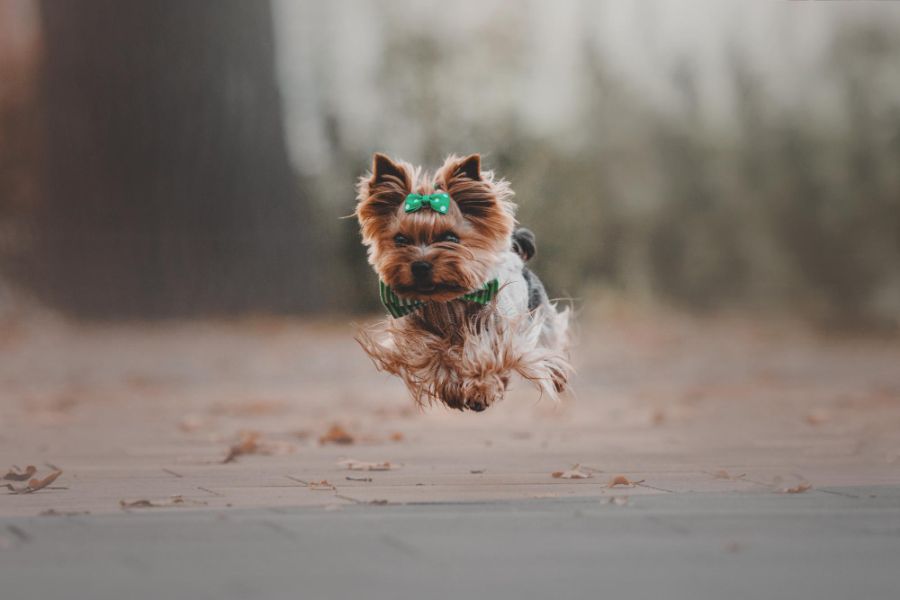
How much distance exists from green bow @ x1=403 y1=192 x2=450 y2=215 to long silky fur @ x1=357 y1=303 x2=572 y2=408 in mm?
563

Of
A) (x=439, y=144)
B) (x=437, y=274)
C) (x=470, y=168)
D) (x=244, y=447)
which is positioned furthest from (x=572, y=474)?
(x=439, y=144)

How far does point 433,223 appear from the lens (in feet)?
16.4

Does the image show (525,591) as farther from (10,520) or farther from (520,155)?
(520,155)

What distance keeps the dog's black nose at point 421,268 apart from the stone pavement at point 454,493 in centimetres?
81

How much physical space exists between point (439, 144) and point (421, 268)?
11786mm

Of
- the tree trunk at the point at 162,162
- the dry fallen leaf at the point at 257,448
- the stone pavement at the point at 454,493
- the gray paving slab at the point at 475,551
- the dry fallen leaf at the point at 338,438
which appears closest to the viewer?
the gray paving slab at the point at 475,551

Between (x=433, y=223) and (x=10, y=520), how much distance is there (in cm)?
187

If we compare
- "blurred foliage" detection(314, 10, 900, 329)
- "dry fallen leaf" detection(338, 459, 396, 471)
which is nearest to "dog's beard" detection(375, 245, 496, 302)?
"dry fallen leaf" detection(338, 459, 396, 471)

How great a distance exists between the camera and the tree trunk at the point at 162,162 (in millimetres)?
18938

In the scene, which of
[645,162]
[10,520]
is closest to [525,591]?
[10,520]

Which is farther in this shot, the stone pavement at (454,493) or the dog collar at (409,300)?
the dog collar at (409,300)

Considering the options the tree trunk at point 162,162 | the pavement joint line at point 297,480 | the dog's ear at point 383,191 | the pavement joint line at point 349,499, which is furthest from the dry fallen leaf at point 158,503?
the tree trunk at point 162,162

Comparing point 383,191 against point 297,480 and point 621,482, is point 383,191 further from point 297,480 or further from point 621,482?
point 621,482

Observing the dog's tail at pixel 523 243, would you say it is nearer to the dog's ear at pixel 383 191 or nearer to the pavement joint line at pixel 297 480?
the dog's ear at pixel 383 191
